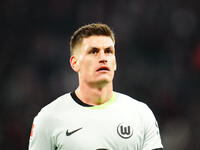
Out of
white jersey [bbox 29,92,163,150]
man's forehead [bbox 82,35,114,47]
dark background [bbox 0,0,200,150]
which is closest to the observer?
white jersey [bbox 29,92,163,150]

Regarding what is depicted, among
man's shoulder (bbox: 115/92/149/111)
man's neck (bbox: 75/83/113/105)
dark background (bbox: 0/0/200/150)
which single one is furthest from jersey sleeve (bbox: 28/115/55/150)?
dark background (bbox: 0/0/200/150)

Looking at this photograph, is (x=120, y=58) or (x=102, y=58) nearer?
(x=102, y=58)

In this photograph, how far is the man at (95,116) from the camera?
12.2 feet

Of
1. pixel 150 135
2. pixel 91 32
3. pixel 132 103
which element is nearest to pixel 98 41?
pixel 91 32

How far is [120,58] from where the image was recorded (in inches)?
343

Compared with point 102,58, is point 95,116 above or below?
below

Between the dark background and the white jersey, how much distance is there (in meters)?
3.79

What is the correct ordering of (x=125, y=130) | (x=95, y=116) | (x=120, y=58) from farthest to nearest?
(x=120, y=58), (x=95, y=116), (x=125, y=130)

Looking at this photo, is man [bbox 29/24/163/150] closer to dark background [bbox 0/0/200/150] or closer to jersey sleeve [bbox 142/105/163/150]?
jersey sleeve [bbox 142/105/163/150]

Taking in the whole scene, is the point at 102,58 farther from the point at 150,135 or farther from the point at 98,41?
the point at 150,135

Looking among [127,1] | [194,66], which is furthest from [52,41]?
[194,66]

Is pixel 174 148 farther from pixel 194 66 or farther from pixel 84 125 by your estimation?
pixel 84 125

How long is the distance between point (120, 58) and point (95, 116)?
4943 millimetres

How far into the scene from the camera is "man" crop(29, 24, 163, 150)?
12.2 ft
